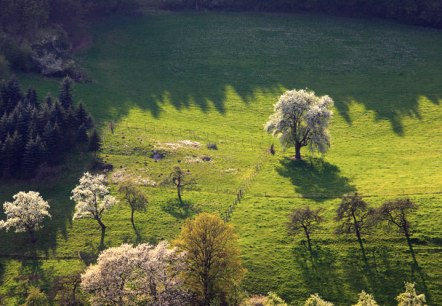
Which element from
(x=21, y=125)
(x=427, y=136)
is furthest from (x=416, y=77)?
(x=21, y=125)

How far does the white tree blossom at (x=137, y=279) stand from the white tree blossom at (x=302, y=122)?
4288 cm

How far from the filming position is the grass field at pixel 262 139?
72750 mm

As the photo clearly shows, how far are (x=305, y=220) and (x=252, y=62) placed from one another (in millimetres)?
77749

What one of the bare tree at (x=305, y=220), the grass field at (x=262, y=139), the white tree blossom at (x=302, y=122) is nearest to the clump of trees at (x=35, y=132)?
the grass field at (x=262, y=139)

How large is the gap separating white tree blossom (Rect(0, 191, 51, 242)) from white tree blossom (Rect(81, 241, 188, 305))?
726 inches

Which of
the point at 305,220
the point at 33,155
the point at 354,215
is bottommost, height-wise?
the point at 305,220

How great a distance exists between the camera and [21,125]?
315ft

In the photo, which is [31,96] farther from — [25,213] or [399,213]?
[399,213]

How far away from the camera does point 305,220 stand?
250 ft

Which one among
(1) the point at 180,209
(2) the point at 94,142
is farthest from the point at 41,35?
(1) the point at 180,209

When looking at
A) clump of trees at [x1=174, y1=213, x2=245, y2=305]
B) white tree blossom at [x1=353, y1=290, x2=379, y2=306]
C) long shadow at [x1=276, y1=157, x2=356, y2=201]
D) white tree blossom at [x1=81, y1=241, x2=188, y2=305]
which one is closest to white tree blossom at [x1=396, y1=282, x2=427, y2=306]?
white tree blossom at [x1=353, y1=290, x2=379, y2=306]

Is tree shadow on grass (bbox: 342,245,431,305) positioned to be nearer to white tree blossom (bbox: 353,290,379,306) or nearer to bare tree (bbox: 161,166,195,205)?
white tree blossom (bbox: 353,290,379,306)

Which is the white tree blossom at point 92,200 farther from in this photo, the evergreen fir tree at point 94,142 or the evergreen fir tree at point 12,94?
the evergreen fir tree at point 12,94

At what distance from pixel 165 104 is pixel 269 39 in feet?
154
